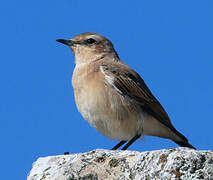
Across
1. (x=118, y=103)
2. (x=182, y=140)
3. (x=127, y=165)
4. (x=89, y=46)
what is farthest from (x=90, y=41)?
(x=127, y=165)

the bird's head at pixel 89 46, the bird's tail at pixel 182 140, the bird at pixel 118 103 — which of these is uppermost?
the bird's head at pixel 89 46

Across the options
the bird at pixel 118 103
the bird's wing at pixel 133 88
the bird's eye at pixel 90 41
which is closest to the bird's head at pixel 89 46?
the bird's eye at pixel 90 41

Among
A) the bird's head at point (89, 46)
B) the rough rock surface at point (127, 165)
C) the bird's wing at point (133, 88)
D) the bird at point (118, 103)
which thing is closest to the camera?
the rough rock surface at point (127, 165)

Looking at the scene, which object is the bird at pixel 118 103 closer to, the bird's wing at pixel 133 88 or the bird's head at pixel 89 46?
the bird's wing at pixel 133 88

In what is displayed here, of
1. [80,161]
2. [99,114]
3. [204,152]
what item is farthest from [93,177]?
[99,114]

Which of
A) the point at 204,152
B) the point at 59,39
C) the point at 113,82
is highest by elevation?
the point at 59,39

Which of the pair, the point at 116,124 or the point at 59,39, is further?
the point at 59,39

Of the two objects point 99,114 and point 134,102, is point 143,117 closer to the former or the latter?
point 134,102

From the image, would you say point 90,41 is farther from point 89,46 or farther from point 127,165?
point 127,165

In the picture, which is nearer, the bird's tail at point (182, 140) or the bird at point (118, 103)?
the bird at point (118, 103)
